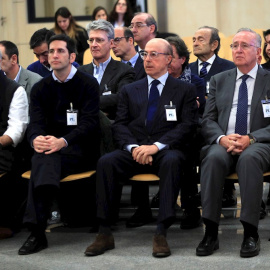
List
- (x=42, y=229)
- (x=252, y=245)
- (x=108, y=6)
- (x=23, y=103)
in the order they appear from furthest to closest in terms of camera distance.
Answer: (x=108, y=6)
(x=23, y=103)
(x=42, y=229)
(x=252, y=245)

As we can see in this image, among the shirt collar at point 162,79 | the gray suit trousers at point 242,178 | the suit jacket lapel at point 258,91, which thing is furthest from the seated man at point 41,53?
the gray suit trousers at point 242,178

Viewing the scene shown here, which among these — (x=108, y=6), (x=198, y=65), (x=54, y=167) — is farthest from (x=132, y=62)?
(x=108, y=6)

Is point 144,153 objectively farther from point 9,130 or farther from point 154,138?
point 9,130

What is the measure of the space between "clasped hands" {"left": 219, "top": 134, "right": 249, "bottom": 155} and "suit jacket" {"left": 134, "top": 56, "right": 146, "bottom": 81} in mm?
1445

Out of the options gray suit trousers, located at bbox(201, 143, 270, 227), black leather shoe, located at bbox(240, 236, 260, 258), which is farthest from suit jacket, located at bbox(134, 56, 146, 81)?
black leather shoe, located at bbox(240, 236, 260, 258)

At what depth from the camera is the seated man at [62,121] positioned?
4.83m

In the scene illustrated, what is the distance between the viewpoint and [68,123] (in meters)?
5.03

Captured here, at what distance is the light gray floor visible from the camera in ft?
14.1

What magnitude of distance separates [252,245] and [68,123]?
1507mm

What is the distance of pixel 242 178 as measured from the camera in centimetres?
447

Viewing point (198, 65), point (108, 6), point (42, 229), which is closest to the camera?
point (42, 229)

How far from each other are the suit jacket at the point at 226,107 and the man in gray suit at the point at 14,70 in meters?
1.48

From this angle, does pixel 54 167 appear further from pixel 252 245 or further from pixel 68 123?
pixel 252 245

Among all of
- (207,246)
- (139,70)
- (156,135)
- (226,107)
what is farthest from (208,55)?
(207,246)
